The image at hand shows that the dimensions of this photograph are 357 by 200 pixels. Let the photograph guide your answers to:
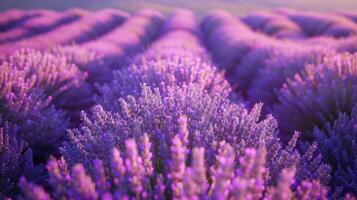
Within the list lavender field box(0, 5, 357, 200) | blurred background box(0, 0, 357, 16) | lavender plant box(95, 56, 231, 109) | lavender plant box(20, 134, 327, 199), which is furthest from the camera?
blurred background box(0, 0, 357, 16)

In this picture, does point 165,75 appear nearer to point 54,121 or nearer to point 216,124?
point 54,121

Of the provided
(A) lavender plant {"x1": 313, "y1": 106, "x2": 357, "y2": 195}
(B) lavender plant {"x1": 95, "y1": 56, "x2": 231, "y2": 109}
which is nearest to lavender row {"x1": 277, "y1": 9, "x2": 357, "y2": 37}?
(B) lavender plant {"x1": 95, "y1": 56, "x2": 231, "y2": 109}

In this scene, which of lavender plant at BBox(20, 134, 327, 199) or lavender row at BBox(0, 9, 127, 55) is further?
lavender row at BBox(0, 9, 127, 55)

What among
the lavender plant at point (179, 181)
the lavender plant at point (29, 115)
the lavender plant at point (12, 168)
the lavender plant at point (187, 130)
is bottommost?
the lavender plant at point (29, 115)

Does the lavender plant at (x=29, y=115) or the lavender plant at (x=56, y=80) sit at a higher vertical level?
the lavender plant at (x=29, y=115)

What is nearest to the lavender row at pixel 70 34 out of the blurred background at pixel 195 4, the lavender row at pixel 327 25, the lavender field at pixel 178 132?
the lavender field at pixel 178 132

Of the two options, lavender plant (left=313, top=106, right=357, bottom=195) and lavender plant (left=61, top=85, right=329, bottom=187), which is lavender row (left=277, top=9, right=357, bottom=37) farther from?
lavender plant (left=61, top=85, right=329, bottom=187)

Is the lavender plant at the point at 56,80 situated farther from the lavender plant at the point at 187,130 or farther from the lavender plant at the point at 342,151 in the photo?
the lavender plant at the point at 342,151

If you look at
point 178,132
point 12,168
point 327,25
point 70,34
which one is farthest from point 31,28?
point 178,132
